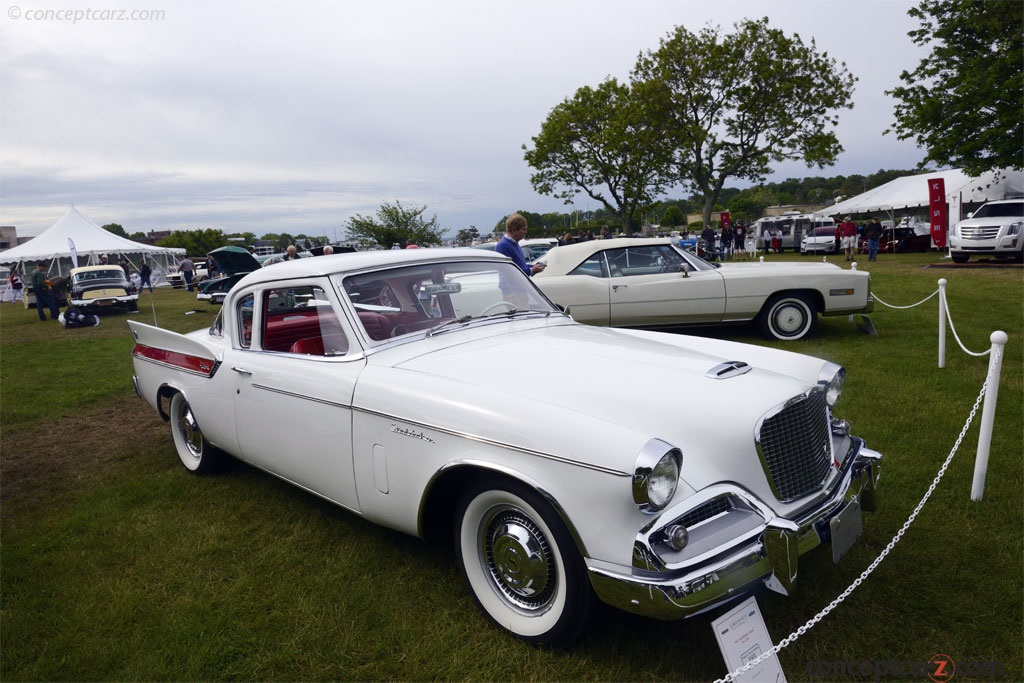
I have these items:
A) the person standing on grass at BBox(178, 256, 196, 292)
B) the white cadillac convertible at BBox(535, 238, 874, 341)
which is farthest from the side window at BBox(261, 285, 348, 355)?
the person standing on grass at BBox(178, 256, 196, 292)

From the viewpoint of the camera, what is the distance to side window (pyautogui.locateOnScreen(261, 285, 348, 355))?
3.36 meters

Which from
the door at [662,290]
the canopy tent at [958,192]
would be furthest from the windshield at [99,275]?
the canopy tent at [958,192]

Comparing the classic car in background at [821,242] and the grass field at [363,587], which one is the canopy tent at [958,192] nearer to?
the classic car in background at [821,242]

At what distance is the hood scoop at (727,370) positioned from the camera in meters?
2.75

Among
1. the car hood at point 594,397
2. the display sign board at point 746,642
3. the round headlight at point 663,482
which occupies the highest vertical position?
the car hood at point 594,397

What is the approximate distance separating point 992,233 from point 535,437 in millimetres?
19389

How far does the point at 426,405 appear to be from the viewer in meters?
2.66

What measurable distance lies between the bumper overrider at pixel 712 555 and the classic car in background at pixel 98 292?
19079 millimetres

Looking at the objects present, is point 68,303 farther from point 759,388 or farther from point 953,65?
point 953,65

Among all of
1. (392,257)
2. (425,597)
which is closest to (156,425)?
(392,257)

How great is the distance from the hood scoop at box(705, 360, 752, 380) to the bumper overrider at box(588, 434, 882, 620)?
594 mm

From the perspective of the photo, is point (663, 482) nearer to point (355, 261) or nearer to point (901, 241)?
point (355, 261)

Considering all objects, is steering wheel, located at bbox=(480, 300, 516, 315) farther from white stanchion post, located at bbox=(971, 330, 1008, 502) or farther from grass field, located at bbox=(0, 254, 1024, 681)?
white stanchion post, located at bbox=(971, 330, 1008, 502)

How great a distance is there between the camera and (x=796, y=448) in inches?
100
